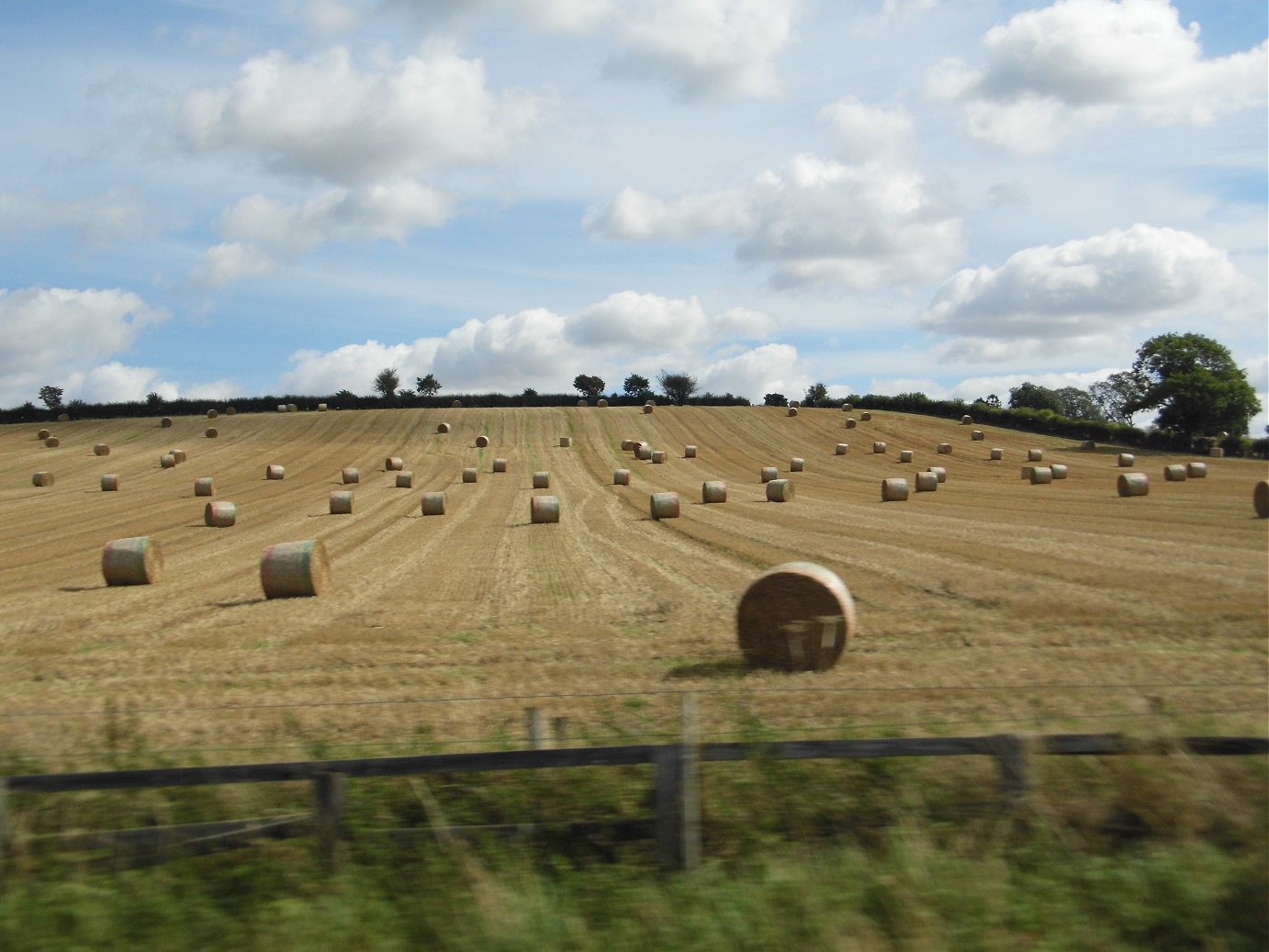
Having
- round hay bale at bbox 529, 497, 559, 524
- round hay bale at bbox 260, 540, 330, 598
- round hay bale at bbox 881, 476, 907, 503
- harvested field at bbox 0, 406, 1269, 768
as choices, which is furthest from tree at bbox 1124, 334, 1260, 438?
round hay bale at bbox 260, 540, 330, 598

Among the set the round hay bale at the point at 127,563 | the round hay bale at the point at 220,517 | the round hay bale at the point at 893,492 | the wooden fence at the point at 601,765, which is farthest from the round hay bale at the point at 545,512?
the wooden fence at the point at 601,765

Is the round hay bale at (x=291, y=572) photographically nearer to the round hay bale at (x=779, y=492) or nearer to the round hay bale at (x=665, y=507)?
the round hay bale at (x=665, y=507)

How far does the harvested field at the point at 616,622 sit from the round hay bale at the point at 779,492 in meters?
1.91

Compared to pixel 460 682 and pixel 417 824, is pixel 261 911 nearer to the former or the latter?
pixel 417 824

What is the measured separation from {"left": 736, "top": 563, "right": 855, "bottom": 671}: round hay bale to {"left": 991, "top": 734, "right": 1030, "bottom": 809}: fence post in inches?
271

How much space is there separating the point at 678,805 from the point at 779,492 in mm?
35723

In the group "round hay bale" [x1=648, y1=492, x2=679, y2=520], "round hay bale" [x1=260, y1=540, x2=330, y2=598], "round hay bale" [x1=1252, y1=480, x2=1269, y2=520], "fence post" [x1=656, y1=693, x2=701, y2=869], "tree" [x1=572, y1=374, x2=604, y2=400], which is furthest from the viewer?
"tree" [x1=572, y1=374, x2=604, y2=400]

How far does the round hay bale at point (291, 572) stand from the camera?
22.3m

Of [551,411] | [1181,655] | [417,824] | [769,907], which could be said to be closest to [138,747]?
[417,824]

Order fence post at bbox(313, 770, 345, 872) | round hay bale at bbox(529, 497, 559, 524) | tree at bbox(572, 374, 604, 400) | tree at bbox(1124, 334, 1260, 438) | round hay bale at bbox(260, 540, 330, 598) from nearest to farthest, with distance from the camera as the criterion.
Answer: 1. fence post at bbox(313, 770, 345, 872)
2. round hay bale at bbox(260, 540, 330, 598)
3. round hay bale at bbox(529, 497, 559, 524)
4. tree at bbox(1124, 334, 1260, 438)
5. tree at bbox(572, 374, 604, 400)

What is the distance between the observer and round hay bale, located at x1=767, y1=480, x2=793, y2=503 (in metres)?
42.8

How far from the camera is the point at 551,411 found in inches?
3501

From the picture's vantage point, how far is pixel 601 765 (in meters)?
7.75

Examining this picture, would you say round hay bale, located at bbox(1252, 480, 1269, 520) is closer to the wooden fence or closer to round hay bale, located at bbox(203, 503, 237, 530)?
the wooden fence
